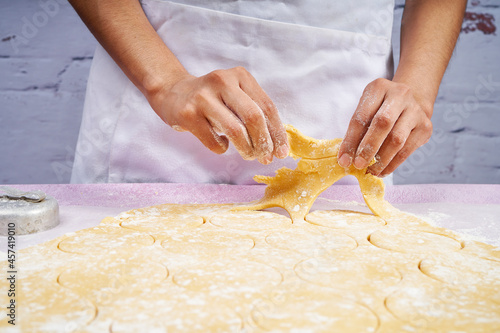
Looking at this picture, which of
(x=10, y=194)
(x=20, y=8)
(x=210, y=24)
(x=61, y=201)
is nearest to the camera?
(x=10, y=194)

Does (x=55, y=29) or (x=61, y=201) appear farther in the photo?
(x=55, y=29)

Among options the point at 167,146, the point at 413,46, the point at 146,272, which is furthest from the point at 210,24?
the point at 146,272

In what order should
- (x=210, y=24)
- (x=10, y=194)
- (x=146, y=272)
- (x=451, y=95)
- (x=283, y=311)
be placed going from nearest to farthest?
1. (x=283, y=311)
2. (x=146, y=272)
3. (x=10, y=194)
4. (x=210, y=24)
5. (x=451, y=95)

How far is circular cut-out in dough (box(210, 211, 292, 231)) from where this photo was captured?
1.03m

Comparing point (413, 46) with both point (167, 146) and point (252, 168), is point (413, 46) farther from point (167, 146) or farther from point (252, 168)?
point (167, 146)

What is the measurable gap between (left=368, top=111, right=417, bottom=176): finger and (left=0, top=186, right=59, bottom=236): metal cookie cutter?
0.84 meters

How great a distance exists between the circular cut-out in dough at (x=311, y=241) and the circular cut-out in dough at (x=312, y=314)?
0.19 m

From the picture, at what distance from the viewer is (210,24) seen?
1.38 m

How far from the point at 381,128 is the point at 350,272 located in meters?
0.41

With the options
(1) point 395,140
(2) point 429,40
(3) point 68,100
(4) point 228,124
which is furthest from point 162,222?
(3) point 68,100

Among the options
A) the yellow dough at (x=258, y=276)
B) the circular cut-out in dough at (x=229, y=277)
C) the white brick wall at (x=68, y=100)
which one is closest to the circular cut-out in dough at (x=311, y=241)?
the yellow dough at (x=258, y=276)

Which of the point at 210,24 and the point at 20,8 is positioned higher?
the point at 20,8

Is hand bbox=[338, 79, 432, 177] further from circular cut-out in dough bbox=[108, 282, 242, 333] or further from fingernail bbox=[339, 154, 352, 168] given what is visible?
circular cut-out in dough bbox=[108, 282, 242, 333]

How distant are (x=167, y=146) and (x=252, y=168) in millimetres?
306
